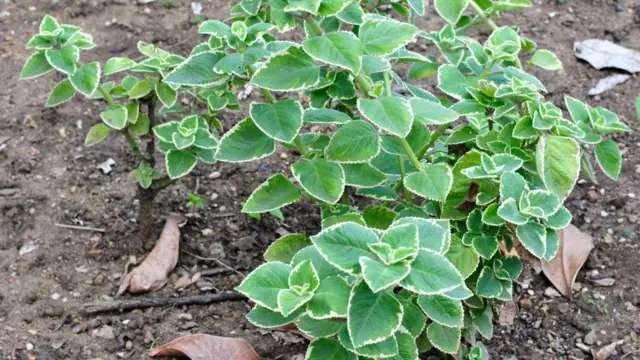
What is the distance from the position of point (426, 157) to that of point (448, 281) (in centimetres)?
89

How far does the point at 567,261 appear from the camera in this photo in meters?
3.10

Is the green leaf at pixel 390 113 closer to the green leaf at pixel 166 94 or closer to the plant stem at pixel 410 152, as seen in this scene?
the plant stem at pixel 410 152

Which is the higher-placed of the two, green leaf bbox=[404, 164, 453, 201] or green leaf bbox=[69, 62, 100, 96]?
green leaf bbox=[404, 164, 453, 201]

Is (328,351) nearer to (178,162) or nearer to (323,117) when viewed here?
(323,117)

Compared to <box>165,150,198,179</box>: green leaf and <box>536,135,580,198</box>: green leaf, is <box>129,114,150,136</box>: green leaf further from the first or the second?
<box>536,135,580,198</box>: green leaf

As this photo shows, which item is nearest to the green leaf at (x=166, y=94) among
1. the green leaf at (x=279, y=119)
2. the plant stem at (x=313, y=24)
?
the green leaf at (x=279, y=119)

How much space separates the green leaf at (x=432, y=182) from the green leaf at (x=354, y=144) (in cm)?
14

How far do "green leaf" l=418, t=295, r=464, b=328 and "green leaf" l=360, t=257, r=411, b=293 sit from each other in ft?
1.02

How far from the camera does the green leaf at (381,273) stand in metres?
1.80

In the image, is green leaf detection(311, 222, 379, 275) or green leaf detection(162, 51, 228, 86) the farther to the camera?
green leaf detection(162, 51, 228, 86)

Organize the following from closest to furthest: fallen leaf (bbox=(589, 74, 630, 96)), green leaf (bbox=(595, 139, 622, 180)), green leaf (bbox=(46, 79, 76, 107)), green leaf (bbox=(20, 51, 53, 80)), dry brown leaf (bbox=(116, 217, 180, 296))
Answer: green leaf (bbox=(595, 139, 622, 180)), green leaf (bbox=(20, 51, 53, 80)), green leaf (bbox=(46, 79, 76, 107)), dry brown leaf (bbox=(116, 217, 180, 296)), fallen leaf (bbox=(589, 74, 630, 96))

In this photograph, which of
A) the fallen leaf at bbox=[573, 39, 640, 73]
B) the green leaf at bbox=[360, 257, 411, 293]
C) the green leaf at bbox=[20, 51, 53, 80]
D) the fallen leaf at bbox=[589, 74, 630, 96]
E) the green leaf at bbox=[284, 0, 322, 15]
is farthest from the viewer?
the fallen leaf at bbox=[573, 39, 640, 73]

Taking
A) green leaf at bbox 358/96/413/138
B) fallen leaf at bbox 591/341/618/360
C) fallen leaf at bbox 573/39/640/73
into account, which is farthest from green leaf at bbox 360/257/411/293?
fallen leaf at bbox 573/39/640/73

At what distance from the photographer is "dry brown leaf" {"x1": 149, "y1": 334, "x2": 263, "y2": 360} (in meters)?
2.67
